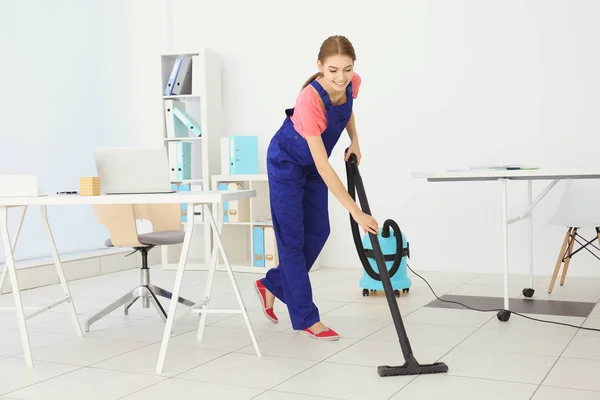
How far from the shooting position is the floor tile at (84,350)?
111 inches

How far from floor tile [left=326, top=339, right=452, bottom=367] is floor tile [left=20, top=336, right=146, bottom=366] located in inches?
35.2

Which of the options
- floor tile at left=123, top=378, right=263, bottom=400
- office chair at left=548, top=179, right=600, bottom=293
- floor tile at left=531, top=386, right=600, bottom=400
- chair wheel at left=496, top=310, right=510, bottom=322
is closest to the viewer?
floor tile at left=531, top=386, right=600, bottom=400

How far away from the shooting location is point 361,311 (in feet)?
12.1

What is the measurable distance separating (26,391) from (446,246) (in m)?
3.32

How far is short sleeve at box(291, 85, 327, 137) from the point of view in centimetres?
275

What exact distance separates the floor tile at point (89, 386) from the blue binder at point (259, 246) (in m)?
2.59

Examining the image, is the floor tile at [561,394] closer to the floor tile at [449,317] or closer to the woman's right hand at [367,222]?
the woman's right hand at [367,222]

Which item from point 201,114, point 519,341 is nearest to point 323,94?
point 519,341

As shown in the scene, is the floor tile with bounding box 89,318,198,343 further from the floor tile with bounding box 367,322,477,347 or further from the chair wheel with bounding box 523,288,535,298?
the chair wheel with bounding box 523,288,535,298

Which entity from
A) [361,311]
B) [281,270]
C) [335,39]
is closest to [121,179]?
[281,270]

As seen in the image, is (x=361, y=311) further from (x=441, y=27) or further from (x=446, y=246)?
(x=441, y=27)

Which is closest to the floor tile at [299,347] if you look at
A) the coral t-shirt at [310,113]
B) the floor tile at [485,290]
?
the coral t-shirt at [310,113]

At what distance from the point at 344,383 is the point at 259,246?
2.85m

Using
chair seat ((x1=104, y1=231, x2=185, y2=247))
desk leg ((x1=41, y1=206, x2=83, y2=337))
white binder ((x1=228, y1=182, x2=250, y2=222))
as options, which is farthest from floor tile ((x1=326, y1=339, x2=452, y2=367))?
white binder ((x1=228, y1=182, x2=250, y2=222))
